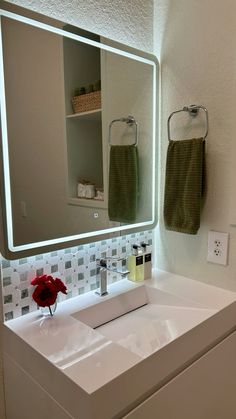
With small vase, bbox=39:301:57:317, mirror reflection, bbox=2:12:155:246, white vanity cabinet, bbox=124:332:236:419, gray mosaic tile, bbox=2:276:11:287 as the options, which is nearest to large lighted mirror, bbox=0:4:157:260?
mirror reflection, bbox=2:12:155:246

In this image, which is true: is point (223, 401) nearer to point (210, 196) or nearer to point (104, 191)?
point (210, 196)

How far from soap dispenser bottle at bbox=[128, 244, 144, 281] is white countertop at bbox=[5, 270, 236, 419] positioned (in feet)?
0.13

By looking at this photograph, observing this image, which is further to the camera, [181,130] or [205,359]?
[181,130]

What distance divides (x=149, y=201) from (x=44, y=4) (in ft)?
3.01

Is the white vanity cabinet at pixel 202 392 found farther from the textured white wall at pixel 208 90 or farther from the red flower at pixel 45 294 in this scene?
the red flower at pixel 45 294

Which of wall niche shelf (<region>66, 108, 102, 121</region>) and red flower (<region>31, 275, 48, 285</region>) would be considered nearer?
red flower (<region>31, 275, 48, 285</region>)

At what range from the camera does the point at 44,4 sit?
3.50 ft

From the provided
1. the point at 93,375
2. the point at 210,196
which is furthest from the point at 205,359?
the point at 210,196

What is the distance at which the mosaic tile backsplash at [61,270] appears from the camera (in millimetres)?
1053

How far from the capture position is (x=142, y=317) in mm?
1262

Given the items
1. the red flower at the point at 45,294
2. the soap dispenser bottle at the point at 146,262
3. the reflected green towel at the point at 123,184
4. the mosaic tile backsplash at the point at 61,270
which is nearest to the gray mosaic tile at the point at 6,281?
the mosaic tile backsplash at the point at 61,270

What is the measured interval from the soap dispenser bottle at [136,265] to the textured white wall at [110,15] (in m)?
0.95

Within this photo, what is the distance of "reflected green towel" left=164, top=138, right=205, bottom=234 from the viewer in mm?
1284

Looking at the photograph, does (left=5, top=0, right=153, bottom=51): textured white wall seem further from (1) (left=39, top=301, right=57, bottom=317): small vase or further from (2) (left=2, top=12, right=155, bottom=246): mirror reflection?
(1) (left=39, top=301, right=57, bottom=317): small vase
